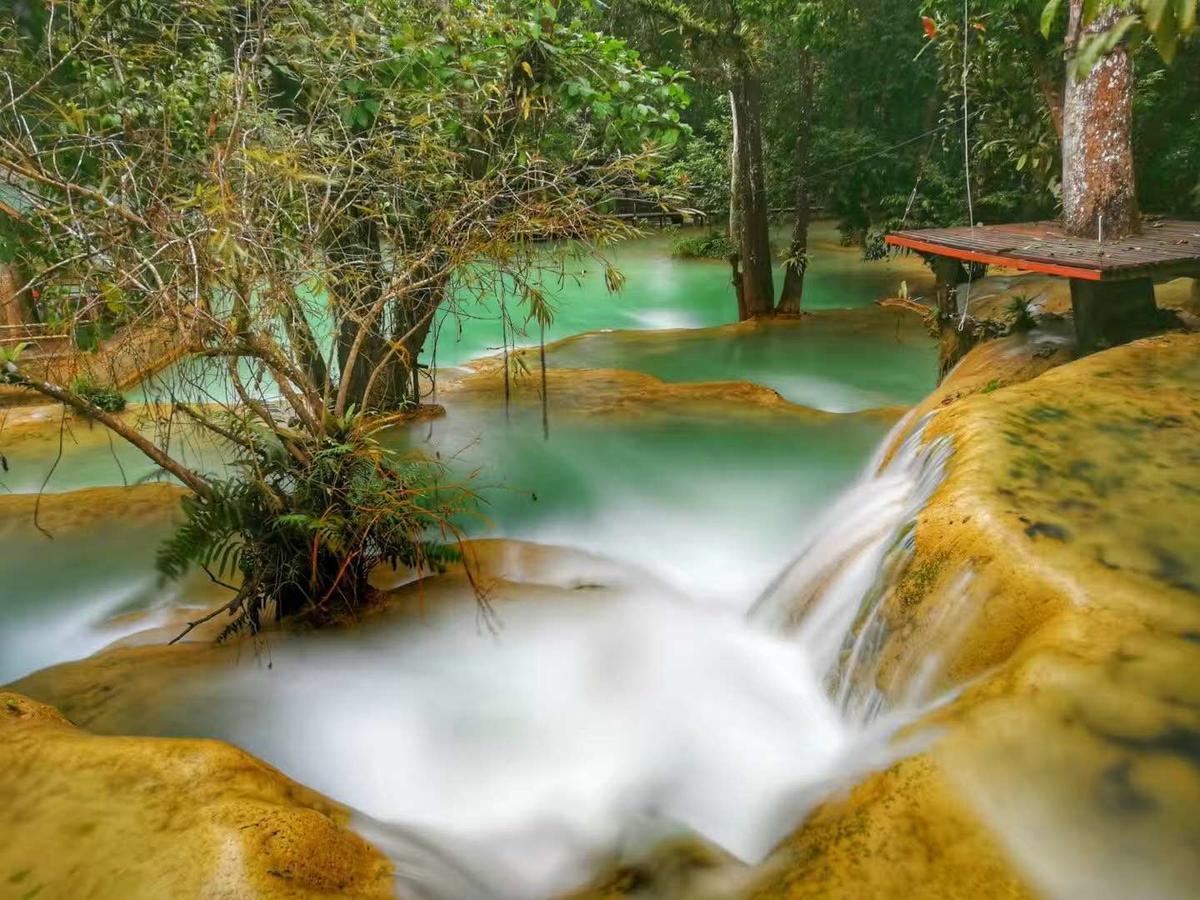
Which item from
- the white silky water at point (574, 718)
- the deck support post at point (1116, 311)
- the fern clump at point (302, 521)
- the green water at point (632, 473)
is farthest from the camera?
the deck support post at point (1116, 311)

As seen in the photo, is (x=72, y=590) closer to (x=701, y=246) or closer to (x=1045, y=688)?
(x=1045, y=688)

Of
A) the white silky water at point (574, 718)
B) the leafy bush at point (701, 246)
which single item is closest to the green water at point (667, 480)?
the white silky water at point (574, 718)

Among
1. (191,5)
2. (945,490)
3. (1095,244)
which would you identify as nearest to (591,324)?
(1095,244)

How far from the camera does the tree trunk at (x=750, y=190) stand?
44.2 ft

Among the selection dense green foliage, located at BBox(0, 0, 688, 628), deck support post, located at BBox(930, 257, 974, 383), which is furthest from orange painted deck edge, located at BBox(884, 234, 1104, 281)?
dense green foliage, located at BBox(0, 0, 688, 628)

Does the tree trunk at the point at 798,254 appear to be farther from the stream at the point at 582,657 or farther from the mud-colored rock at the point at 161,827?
the mud-colored rock at the point at 161,827

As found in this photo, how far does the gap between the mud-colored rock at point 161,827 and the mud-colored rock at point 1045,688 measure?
1511 millimetres

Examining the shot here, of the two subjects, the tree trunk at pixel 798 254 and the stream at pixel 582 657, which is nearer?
the stream at pixel 582 657

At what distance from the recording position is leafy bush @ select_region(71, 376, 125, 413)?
532 cm

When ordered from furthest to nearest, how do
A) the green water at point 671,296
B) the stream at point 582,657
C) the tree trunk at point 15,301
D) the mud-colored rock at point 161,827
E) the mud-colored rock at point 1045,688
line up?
1. the green water at point 671,296
2. the tree trunk at point 15,301
3. the stream at point 582,657
4. the mud-colored rock at point 161,827
5. the mud-colored rock at point 1045,688

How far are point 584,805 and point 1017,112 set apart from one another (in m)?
12.1

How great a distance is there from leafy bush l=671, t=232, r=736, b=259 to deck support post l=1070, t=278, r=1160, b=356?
37.8ft

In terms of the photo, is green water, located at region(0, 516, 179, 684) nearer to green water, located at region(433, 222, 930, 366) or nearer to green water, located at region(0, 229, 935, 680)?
green water, located at region(0, 229, 935, 680)

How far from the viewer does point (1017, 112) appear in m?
12.2
